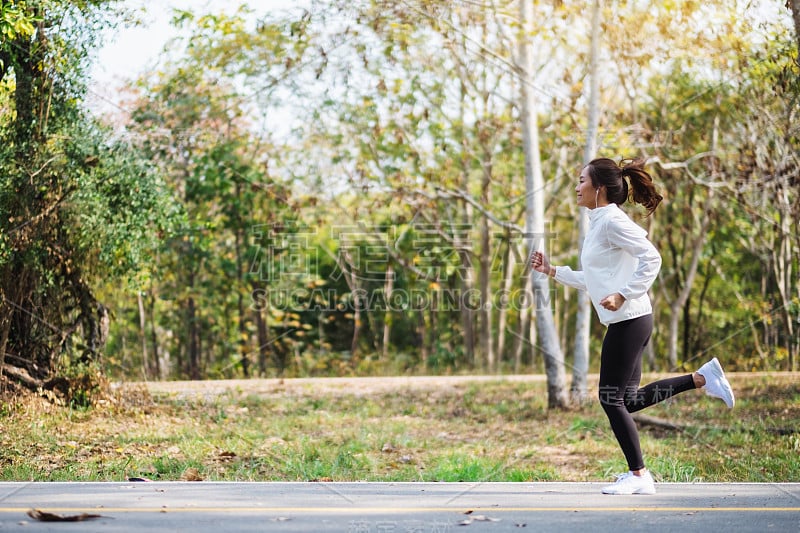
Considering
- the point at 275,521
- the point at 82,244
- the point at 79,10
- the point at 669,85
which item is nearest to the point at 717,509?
the point at 275,521

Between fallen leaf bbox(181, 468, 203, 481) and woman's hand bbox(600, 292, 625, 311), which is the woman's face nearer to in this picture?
woman's hand bbox(600, 292, 625, 311)

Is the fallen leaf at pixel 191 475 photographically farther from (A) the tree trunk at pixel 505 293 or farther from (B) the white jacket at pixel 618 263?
(A) the tree trunk at pixel 505 293

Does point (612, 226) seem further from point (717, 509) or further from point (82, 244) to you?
point (82, 244)

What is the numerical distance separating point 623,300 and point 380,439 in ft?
14.6

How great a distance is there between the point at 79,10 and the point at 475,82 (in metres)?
7.90

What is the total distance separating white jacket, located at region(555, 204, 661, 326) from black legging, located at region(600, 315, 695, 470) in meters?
0.07

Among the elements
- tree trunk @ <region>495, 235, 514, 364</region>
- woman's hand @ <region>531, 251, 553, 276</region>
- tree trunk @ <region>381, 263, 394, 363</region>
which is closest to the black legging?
woman's hand @ <region>531, 251, 553, 276</region>

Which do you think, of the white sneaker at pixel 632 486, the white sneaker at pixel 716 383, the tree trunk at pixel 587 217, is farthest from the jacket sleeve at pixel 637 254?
the tree trunk at pixel 587 217

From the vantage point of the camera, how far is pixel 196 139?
13.5 meters

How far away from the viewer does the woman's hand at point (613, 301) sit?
4.46m

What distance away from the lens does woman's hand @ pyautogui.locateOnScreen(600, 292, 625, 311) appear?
14.6ft

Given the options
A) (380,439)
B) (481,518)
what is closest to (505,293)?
(380,439)

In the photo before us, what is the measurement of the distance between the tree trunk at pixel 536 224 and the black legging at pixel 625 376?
5.67 m

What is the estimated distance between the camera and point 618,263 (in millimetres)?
4660
